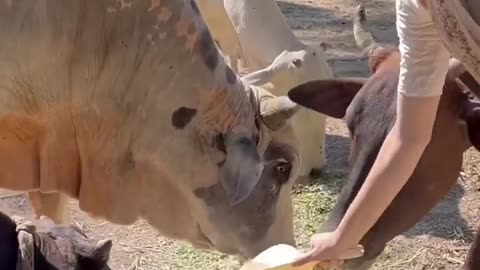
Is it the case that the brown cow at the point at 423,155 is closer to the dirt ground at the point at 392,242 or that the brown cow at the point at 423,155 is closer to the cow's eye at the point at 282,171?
the cow's eye at the point at 282,171

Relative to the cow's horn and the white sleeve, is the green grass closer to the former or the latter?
the cow's horn

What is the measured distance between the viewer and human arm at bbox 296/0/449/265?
2.87 m

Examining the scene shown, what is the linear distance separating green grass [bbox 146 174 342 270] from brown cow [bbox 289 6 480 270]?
0.66 m

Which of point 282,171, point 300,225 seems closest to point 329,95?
Result: point 282,171

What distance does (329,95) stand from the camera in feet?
15.5

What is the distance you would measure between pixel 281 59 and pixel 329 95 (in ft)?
4.85

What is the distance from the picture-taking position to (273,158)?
4738mm

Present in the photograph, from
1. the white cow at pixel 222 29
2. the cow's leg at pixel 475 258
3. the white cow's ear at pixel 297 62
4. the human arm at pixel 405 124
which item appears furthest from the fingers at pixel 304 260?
the white cow at pixel 222 29

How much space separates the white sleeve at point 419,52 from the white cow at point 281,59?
276cm

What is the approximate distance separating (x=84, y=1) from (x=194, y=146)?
0.64 meters

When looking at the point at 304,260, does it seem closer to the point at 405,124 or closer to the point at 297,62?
the point at 405,124

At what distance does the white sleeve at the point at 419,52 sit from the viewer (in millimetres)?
2822

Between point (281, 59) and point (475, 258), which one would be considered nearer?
point (475, 258)

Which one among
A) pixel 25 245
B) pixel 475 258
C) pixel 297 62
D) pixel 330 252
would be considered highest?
pixel 25 245
